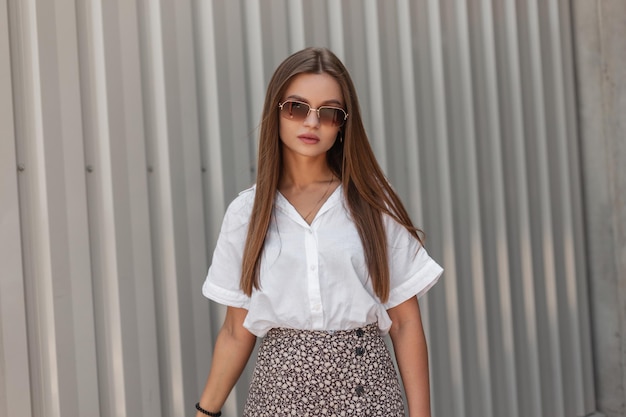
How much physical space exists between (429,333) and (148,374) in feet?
4.79

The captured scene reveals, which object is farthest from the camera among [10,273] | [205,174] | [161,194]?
[205,174]

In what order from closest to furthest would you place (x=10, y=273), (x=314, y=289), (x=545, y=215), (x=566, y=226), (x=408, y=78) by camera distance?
(x=314, y=289) < (x=10, y=273) < (x=408, y=78) < (x=545, y=215) < (x=566, y=226)

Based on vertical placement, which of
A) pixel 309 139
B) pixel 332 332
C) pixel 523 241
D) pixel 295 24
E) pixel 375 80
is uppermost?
pixel 295 24

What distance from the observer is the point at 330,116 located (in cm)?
246

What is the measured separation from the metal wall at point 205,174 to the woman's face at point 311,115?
0.77m

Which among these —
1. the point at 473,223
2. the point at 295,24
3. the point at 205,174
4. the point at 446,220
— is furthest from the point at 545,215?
the point at 205,174

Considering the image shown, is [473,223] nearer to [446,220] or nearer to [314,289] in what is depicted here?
[446,220]

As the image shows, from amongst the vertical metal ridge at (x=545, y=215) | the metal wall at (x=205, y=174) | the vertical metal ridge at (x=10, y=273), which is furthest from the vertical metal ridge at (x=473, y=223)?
the vertical metal ridge at (x=10, y=273)

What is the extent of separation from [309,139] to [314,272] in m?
0.38

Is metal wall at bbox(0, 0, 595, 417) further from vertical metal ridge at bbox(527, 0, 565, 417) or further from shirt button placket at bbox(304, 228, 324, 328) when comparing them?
shirt button placket at bbox(304, 228, 324, 328)

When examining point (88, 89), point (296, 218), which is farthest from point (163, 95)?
point (296, 218)

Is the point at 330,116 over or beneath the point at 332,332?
over

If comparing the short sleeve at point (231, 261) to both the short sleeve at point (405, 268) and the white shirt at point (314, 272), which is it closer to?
the white shirt at point (314, 272)

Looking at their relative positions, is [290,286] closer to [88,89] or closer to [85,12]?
[88,89]
